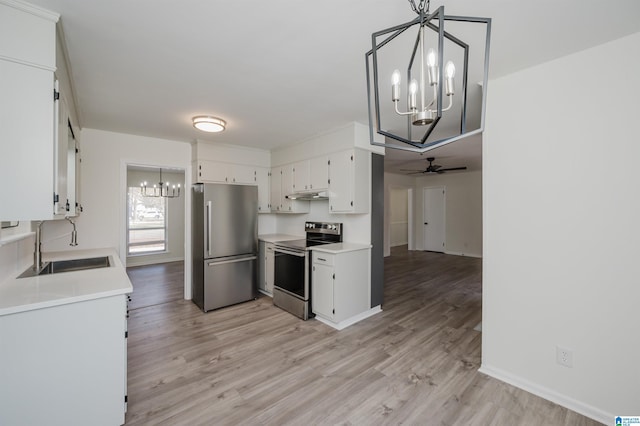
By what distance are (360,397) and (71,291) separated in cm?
205

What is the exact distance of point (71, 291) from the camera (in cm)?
162

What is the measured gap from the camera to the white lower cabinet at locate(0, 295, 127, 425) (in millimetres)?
1385

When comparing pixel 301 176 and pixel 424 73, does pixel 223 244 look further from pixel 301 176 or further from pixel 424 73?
pixel 424 73

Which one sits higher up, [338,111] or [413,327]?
[338,111]

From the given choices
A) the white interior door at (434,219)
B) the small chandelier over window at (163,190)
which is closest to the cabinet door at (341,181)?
the small chandelier over window at (163,190)

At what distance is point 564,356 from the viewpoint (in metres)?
1.91

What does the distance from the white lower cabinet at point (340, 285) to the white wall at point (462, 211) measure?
17.9ft

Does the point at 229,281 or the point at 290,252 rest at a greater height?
the point at 290,252

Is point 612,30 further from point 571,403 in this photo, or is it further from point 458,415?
point 458,415

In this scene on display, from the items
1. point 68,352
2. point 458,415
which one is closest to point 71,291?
point 68,352

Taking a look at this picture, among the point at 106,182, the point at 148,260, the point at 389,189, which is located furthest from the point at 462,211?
the point at 148,260

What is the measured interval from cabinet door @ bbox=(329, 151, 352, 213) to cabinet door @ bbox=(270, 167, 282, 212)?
1.25 m

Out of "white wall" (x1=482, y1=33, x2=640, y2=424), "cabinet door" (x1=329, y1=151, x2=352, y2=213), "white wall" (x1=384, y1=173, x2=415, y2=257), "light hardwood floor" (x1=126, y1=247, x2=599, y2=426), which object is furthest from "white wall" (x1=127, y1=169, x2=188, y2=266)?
Answer: "white wall" (x1=482, y1=33, x2=640, y2=424)

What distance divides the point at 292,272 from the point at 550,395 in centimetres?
266
